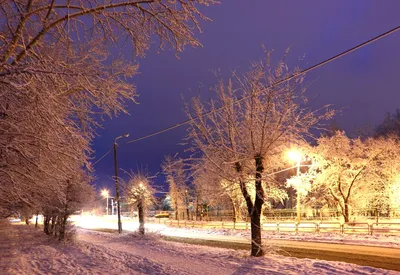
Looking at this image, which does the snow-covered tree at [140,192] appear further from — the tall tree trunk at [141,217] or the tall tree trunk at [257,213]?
the tall tree trunk at [257,213]

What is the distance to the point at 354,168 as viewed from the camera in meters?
35.6

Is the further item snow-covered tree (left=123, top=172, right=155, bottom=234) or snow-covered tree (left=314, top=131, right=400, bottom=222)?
snow-covered tree (left=314, top=131, right=400, bottom=222)

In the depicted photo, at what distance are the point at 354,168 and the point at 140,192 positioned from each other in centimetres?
1888

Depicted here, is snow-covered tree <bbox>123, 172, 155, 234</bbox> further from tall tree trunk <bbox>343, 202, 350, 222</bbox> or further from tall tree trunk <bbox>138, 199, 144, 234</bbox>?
tall tree trunk <bbox>343, 202, 350, 222</bbox>

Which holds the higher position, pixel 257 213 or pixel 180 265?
pixel 257 213

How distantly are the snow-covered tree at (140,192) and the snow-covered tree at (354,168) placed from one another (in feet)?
50.0

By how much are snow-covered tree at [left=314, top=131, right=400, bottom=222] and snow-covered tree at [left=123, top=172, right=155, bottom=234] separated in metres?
15.3

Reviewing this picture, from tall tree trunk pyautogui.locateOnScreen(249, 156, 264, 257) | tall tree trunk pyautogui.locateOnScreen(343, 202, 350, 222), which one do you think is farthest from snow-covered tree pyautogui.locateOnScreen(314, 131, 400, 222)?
tall tree trunk pyautogui.locateOnScreen(249, 156, 264, 257)

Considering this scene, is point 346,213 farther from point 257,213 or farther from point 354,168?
point 257,213

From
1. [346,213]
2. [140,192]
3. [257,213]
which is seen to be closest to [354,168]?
[346,213]

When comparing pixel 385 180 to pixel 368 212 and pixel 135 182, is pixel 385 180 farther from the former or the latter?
pixel 135 182

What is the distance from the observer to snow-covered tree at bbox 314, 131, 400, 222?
34.9 m

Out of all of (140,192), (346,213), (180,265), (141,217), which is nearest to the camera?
(180,265)

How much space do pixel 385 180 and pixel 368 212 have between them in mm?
5451
